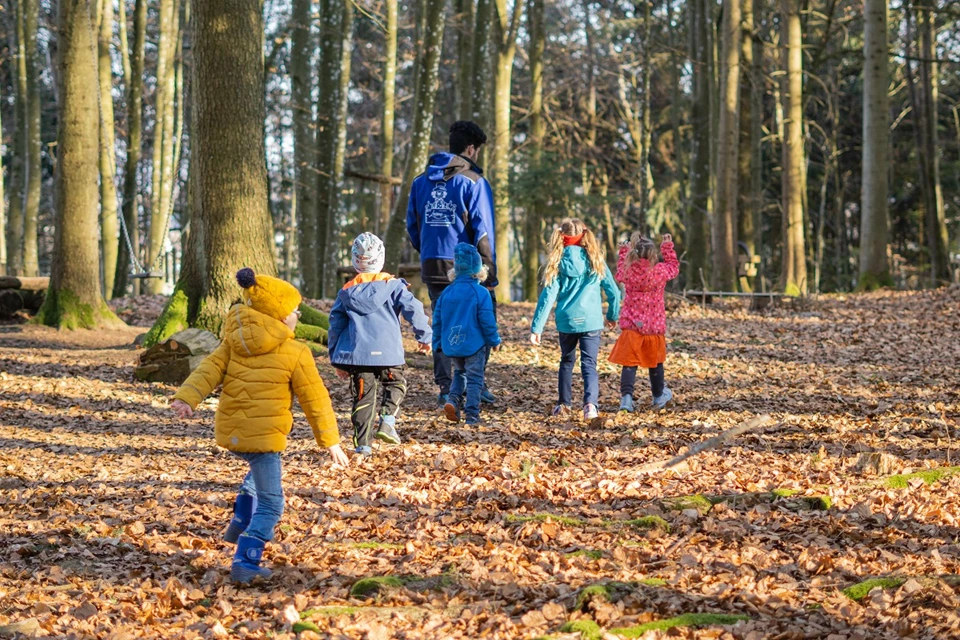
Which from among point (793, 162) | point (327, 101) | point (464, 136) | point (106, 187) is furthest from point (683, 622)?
point (106, 187)

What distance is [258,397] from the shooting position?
533cm

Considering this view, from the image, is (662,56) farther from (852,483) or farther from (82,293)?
(852,483)

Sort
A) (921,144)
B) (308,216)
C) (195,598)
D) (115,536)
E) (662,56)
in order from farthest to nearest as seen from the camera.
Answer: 1. (662,56)
2. (921,144)
3. (308,216)
4. (115,536)
5. (195,598)

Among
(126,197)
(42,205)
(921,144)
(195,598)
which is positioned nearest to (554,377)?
(195,598)

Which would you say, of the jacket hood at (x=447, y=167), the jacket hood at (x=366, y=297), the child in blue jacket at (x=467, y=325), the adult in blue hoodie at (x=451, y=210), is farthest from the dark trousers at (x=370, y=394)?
the jacket hood at (x=447, y=167)

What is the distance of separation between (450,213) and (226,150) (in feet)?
10.2

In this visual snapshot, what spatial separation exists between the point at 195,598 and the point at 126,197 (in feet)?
60.7

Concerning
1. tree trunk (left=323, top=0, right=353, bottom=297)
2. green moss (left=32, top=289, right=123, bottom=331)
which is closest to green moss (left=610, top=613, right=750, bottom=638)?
green moss (left=32, top=289, right=123, bottom=331)

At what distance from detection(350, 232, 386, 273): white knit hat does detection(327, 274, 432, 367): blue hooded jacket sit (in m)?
0.07

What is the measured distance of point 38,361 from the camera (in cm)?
1181

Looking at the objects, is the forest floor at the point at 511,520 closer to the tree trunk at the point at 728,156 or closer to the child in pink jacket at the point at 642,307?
the child in pink jacket at the point at 642,307

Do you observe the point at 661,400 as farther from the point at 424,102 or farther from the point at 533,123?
the point at 533,123

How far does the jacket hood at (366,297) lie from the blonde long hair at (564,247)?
1902 millimetres

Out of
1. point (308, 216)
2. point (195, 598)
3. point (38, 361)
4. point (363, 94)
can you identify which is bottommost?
point (195, 598)
